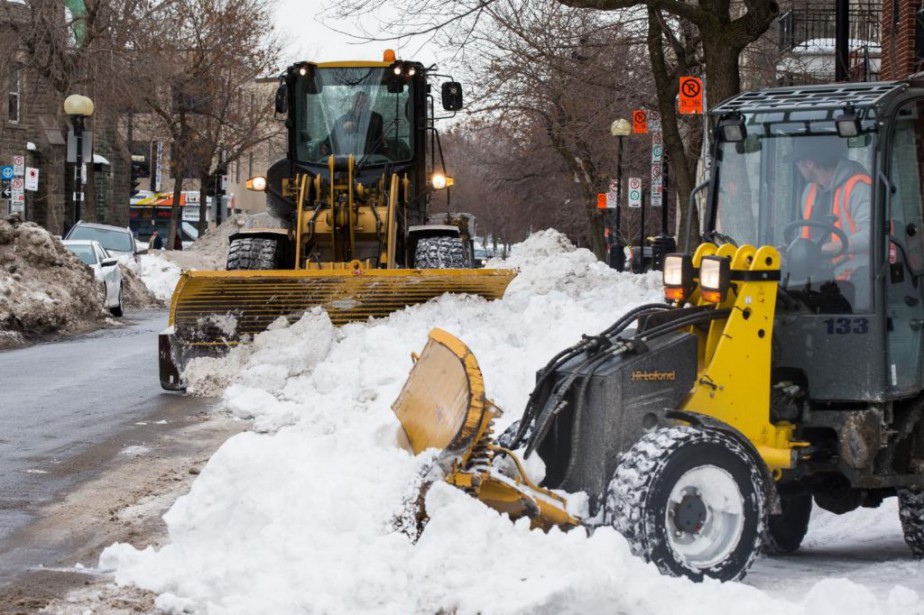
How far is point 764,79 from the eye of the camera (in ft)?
96.5

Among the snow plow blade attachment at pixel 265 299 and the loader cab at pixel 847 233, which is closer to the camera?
the loader cab at pixel 847 233

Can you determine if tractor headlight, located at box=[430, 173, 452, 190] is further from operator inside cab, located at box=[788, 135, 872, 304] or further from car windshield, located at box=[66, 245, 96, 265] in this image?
car windshield, located at box=[66, 245, 96, 265]

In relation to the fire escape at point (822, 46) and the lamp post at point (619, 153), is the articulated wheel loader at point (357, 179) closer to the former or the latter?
the fire escape at point (822, 46)

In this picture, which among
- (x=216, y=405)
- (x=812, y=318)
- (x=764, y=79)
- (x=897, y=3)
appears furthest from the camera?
(x=764, y=79)

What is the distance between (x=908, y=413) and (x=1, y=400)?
8.52 metres

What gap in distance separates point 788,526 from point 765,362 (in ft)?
5.05

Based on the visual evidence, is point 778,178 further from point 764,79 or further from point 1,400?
point 764,79

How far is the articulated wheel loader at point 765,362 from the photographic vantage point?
584 centimetres

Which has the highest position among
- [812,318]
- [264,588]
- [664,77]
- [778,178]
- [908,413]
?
[664,77]

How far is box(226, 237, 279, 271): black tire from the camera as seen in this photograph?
15164 mm

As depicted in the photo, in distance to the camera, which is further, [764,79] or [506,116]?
[506,116]

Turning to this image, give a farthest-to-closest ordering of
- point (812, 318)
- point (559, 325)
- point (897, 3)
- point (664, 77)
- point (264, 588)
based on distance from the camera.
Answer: point (664, 77) → point (897, 3) → point (559, 325) → point (812, 318) → point (264, 588)

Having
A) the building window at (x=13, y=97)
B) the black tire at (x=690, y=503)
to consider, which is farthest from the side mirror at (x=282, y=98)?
the building window at (x=13, y=97)

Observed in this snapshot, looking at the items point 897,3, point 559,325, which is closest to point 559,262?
point 897,3
